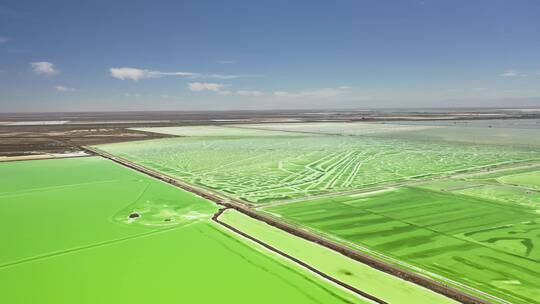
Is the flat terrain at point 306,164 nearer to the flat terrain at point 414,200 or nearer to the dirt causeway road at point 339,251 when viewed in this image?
the flat terrain at point 414,200

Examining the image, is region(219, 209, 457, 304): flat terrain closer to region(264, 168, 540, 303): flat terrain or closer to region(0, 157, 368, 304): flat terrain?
region(0, 157, 368, 304): flat terrain

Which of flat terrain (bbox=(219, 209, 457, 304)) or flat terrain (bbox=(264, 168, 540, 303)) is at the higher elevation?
flat terrain (bbox=(264, 168, 540, 303))

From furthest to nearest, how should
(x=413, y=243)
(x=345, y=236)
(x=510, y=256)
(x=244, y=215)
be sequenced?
(x=244, y=215), (x=345, y=236), (x=413, y=243), (x=510, y=256)

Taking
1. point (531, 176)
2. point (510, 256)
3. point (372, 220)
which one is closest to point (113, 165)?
point (372, 220)

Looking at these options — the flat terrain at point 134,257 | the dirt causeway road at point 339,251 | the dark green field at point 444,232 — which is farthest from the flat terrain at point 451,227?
the flat terrain at point 134,257

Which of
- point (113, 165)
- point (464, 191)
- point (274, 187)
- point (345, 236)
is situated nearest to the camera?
point (345, 236)

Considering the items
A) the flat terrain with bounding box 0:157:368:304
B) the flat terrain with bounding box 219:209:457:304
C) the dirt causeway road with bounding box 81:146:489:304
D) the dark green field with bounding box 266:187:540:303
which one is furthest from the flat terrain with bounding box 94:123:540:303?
the flat terrain with bounding box 0:157:368:304

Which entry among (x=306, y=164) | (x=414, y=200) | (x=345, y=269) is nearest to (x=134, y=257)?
(x=345, y=269)

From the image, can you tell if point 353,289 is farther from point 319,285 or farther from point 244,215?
point 244,215
